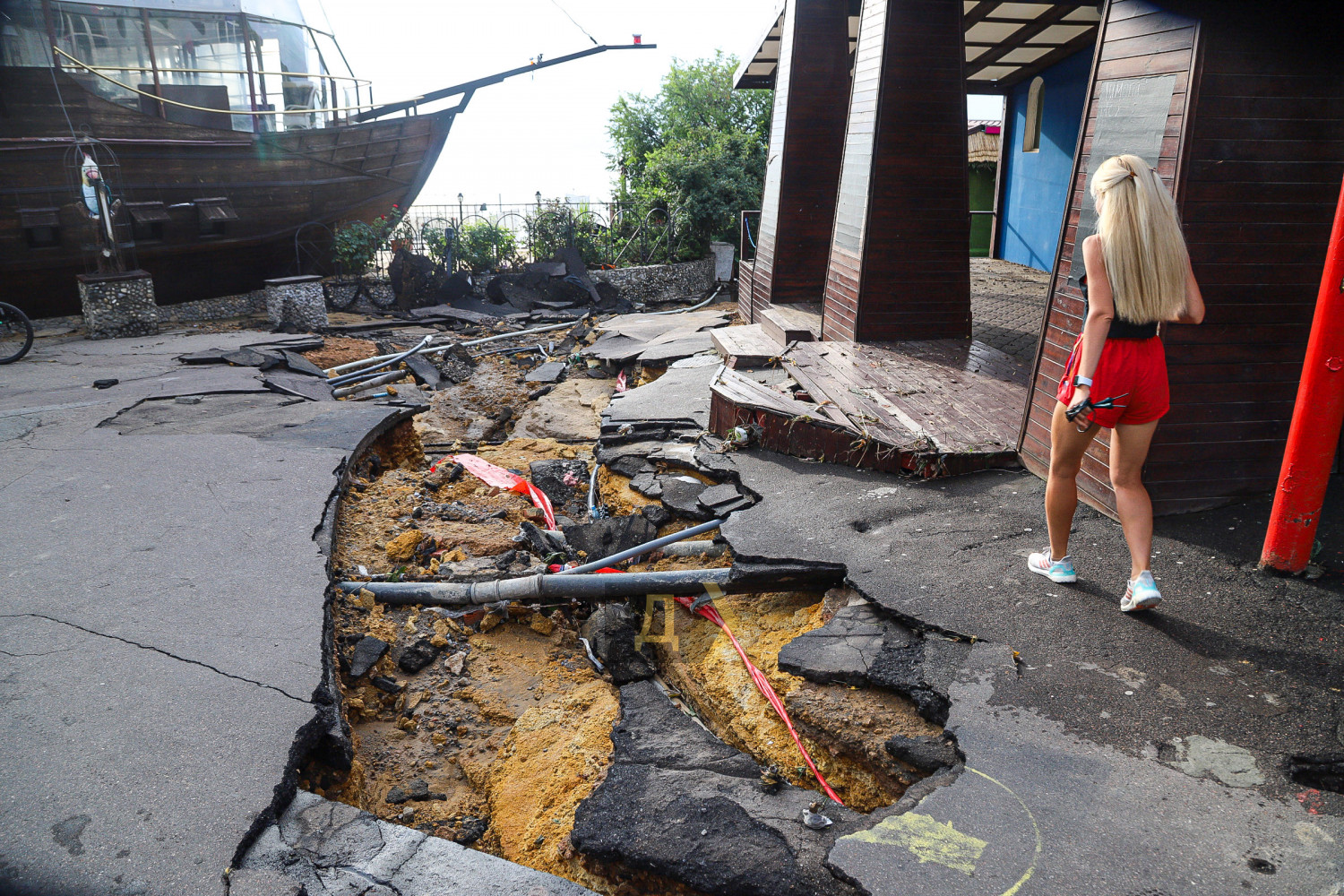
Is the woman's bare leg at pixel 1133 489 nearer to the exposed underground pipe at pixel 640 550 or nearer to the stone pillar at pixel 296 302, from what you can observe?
the exposed underground pipe at pixel 640 550

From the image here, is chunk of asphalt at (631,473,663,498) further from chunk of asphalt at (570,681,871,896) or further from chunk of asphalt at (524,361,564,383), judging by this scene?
chunk of asphalt at (524,361,564,383)

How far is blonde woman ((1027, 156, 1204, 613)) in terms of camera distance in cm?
328

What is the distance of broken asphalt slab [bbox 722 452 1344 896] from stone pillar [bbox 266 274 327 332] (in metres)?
10.6

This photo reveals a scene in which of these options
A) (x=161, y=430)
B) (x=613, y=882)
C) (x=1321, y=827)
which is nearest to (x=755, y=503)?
(x=613, y=882)

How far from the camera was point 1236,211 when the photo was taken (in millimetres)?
4004

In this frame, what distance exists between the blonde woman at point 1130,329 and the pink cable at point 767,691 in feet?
5.05

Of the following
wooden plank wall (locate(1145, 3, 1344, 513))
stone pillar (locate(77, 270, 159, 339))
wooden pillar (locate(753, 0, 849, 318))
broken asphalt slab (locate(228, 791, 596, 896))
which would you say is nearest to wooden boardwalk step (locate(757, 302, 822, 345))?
wooden pillar (locate(753, 0, 849, 318))

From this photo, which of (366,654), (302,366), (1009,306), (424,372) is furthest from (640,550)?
(1009,306)

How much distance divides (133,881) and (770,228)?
1017 cm

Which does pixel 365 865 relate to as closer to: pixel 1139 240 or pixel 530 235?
pixel 1139 240

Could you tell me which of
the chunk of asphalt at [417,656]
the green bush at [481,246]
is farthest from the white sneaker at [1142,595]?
the green bush at [481,246]

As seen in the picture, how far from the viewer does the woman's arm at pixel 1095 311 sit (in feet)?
11.0

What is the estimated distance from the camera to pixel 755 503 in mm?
5195

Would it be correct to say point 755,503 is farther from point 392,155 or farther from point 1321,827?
point 392,155
